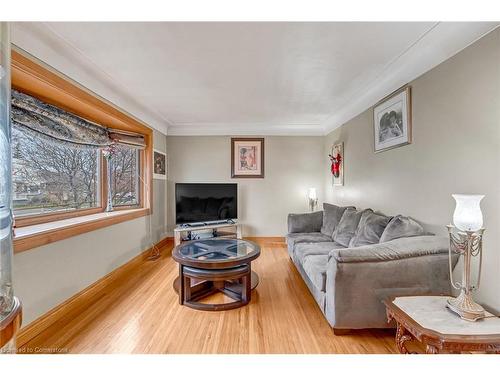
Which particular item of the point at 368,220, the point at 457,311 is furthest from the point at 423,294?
the point at 368,220

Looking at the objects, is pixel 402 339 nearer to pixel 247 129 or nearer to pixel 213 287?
pixel 213 287

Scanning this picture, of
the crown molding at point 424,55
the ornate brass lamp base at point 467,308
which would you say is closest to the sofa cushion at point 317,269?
the ornate brass lamp base at point 467,308

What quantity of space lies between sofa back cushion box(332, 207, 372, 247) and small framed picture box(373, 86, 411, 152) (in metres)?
0.86

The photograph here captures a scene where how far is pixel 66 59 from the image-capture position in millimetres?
2006

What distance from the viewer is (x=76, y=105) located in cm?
238

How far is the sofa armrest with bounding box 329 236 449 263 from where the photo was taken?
1.65 m

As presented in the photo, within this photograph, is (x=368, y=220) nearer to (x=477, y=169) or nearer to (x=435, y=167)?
(x=435, y=167)

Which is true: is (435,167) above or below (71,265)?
above

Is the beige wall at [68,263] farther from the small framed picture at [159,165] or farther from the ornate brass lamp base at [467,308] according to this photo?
the ornate brass lamp base at [467,308]

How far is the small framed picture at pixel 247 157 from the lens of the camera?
4574mm

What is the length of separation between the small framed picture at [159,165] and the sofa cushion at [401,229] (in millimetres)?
3616

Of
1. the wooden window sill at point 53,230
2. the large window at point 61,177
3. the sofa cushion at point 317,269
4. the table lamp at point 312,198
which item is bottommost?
the sofa cushion at point 317,269

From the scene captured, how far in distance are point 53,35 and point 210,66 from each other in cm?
124

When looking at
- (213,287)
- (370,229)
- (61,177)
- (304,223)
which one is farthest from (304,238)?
(61,177)
